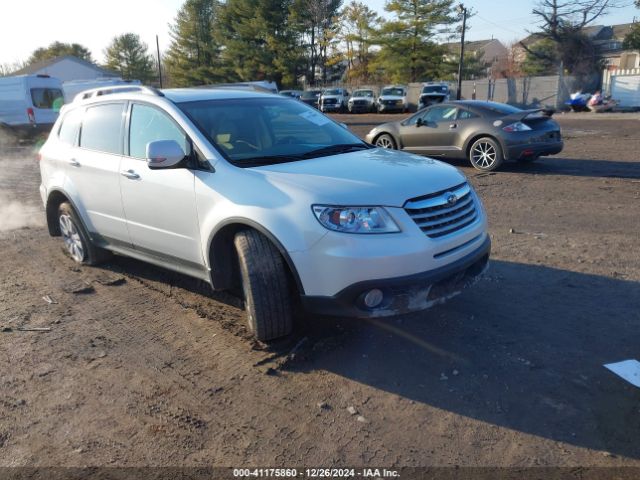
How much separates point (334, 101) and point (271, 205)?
117ft

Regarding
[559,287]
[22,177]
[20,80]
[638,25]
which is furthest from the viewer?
[638,25]

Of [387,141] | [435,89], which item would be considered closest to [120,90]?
[387,141]

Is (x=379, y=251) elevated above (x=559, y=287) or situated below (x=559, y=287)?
above

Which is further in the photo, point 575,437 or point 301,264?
point 301,264

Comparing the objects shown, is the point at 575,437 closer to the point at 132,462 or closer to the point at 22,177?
the point at 132,462

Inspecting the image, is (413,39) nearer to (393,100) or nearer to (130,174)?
(393,100)

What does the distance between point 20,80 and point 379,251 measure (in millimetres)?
20386

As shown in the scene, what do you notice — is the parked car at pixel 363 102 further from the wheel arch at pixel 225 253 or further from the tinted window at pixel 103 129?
the wheel arch at pixel 225 253

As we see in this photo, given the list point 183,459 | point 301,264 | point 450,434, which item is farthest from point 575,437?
point 183,459

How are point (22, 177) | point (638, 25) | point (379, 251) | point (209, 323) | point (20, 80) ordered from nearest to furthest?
point (379, 251), point (209, 323), point (22, 177), point (20, 80), point (638, 25)

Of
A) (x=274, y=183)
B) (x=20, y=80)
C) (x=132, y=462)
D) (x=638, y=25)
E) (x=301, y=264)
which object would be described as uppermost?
(x=638, y=25)

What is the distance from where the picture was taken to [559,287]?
465cm

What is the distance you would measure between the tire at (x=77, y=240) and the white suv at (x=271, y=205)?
19 centimetres

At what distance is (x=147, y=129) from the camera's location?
443cm
